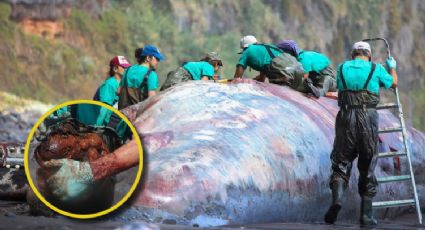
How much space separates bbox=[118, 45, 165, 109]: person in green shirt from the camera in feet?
34.8

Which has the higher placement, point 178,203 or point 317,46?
point 317,46

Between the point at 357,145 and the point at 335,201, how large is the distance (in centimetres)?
67

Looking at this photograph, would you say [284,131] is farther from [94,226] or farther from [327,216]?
[94,226]

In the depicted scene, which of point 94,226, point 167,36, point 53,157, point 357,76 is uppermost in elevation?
point 167,36

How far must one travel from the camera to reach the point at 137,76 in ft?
35.1

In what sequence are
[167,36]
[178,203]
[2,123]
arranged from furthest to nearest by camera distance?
[167,36], [2,123], [178,203]

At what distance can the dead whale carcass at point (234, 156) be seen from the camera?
7.89 metres

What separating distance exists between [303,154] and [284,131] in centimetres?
28

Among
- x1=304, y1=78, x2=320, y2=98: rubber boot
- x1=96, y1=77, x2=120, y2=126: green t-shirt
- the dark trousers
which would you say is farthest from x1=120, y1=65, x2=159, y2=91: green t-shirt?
the dark trousers

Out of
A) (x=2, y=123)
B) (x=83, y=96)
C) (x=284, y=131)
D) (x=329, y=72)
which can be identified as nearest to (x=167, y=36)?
(x=83, y=96)

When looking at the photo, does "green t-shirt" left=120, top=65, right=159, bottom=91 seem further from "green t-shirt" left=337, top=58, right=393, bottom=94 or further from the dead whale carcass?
"green t-shirt" left=337, top=58, right=393, bottom=94

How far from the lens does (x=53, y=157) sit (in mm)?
7301

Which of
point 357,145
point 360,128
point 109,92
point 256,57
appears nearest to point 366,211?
point 357,145

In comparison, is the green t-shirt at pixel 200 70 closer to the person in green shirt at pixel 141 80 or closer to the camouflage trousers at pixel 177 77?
the camouflage trousers at pixel 177 77
